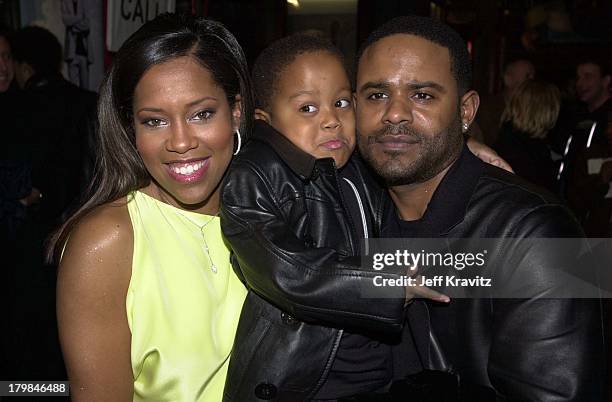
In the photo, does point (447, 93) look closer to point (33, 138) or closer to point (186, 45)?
point (186, 45)

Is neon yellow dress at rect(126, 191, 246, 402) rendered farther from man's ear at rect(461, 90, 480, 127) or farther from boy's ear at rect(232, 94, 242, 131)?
man's ear at rect(461, 90, 480, 127)

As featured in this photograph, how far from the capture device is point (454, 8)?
8.45 m

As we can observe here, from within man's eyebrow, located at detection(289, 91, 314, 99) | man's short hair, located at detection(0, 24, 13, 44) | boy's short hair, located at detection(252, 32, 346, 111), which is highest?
man's short hair, located at detection(0, 24, 13, 44)

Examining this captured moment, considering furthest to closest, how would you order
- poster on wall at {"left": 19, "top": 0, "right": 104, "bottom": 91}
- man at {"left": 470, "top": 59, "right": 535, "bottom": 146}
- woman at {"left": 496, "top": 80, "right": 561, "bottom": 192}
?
man at {"left": 470, "top": 59, "right": 535, "bottom": 146}
woman at {"left": 496, "top": 80, "right": 561, "bottom": 192}
poster on wall at {"left": 19, "top": 0, "right": 104, "bottom": 91}

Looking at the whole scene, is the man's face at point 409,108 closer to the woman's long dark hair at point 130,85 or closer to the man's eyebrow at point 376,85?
the man's eyebrow at point 376,85

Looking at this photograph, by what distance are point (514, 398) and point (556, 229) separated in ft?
1.57

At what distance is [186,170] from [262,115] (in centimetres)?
59

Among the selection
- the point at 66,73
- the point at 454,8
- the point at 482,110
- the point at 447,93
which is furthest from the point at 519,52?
the point at 447,93

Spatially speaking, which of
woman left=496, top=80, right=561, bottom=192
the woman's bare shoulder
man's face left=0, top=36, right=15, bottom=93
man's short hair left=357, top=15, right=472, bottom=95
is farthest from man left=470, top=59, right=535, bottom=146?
the woman's bare shoulder

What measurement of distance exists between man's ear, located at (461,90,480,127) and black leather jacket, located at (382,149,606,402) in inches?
10.8

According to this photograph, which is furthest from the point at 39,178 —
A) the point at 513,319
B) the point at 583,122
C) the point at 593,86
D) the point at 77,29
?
the point at 593,86

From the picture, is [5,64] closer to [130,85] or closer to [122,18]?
[122,18]

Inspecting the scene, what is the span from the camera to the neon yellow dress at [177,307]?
7.09 feet

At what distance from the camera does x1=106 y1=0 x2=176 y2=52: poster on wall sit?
166 inches
